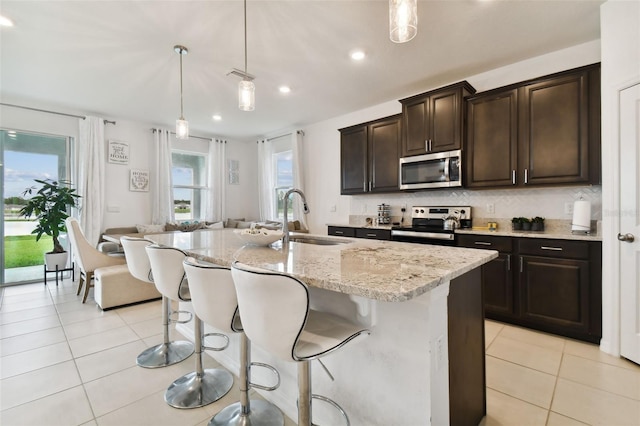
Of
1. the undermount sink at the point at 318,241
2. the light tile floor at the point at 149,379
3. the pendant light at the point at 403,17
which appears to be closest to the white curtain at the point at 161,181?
the light tile floor at the point at 149,379

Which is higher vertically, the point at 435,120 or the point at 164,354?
the point at 435,120

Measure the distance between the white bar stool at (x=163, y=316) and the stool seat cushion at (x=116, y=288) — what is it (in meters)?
1.44

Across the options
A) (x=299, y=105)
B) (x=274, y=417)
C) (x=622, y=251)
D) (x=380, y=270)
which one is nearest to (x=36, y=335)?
(x=274, y=417)

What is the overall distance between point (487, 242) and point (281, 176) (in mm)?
4308

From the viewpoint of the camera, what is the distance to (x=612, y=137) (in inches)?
88.1

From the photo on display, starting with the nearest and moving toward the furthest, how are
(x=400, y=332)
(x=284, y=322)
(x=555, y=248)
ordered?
1. (x=284, y=322)
2. (x=400, y=332)
3. (x=555, y=248)

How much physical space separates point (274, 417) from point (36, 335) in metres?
2.66

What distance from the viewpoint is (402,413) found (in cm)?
117

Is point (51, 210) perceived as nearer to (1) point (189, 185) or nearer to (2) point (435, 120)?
(1) point (189, 185)

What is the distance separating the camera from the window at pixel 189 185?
5887mm

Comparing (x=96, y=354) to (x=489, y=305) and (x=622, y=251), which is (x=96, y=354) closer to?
(x=489, y=305)

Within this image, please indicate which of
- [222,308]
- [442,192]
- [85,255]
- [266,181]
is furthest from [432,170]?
[85,255]

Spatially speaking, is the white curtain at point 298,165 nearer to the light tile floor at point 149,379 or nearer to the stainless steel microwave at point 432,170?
the stainless steel microwave at point 432,170

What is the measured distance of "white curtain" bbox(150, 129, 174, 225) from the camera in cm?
532
